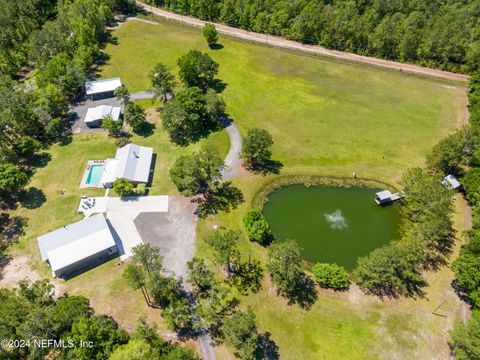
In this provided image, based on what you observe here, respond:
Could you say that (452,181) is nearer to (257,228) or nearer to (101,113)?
(257,228)

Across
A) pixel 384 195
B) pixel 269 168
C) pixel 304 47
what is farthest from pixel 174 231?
pixel 304 47

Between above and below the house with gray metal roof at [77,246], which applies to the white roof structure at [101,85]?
above

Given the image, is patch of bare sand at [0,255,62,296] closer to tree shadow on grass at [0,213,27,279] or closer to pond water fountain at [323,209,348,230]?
tree shadow on grass at [0,213,27,279]

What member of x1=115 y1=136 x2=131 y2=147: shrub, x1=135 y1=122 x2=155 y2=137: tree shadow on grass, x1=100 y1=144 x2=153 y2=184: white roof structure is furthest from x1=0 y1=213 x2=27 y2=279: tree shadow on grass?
x1=135 y1=122 x2=155 y2=137: tree shadow on grass

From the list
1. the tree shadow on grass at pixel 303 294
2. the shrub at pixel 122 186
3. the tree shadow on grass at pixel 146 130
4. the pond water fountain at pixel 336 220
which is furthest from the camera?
the tree shadow on grass at pixel 146 130

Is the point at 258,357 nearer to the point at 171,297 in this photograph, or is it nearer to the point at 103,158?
the point at 171,297

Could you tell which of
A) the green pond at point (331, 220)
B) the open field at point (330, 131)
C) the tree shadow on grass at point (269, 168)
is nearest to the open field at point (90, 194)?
the tree shadow on grass at point (269, 168)

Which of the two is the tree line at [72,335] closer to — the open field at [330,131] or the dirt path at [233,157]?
the open field at [330,131]
